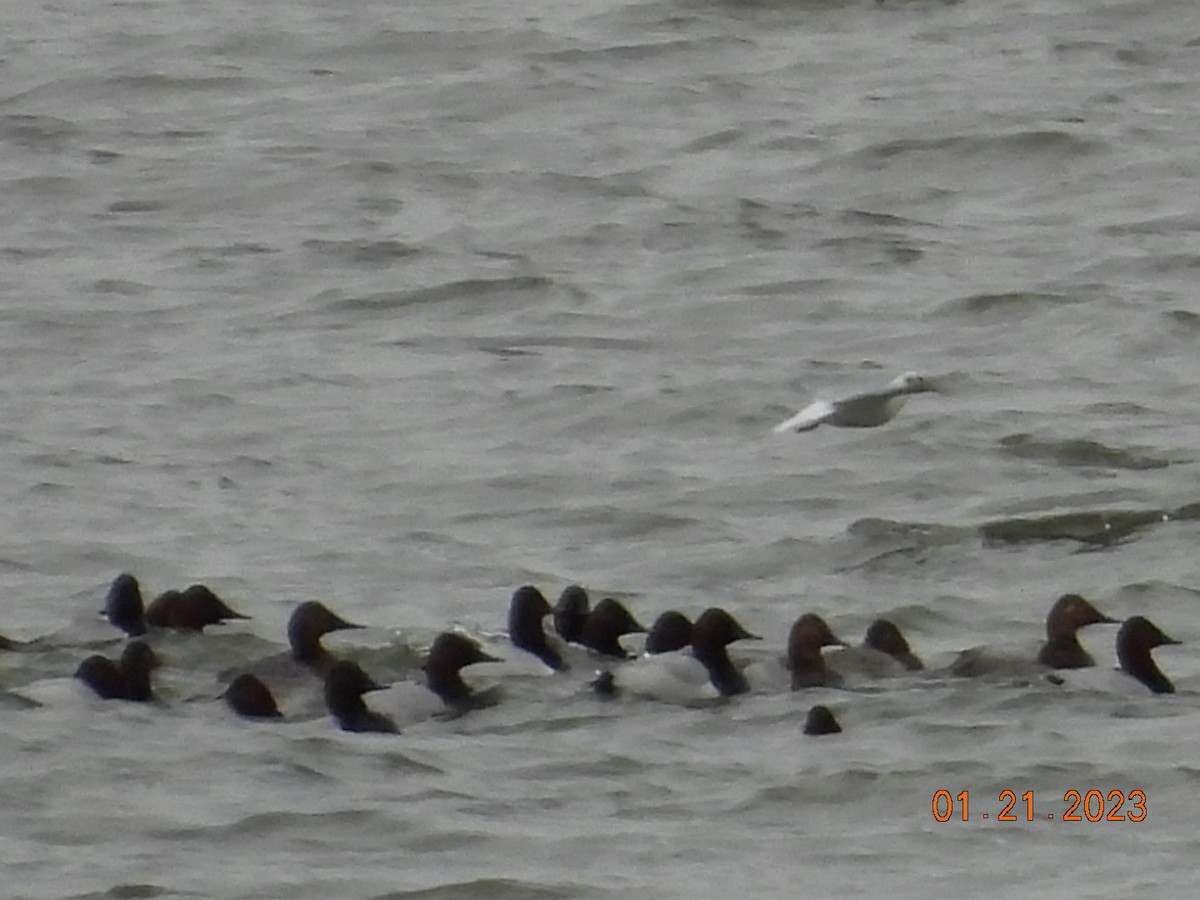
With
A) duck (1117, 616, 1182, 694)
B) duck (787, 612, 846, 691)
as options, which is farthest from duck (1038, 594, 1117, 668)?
duck (787, 612, 846, 691)

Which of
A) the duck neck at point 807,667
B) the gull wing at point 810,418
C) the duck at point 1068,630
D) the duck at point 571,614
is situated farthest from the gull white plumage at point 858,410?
the duck neck at point 807,667

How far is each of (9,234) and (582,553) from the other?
24.7 ft

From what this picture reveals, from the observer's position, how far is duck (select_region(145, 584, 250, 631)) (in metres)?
14.1

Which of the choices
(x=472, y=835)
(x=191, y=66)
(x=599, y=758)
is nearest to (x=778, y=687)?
(x=599, y=758)

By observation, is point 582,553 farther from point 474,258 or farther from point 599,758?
point 474,258

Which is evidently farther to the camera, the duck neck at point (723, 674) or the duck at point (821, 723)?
the duck neck at point (723, 674)

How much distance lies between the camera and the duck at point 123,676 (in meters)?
13.2

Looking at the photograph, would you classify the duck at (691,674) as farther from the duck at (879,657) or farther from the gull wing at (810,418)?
the gull wing at (810,418)

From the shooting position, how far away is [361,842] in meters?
11.7

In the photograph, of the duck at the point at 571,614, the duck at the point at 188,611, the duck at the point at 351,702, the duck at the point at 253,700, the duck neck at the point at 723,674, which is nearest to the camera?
the duck at the point at 351,702

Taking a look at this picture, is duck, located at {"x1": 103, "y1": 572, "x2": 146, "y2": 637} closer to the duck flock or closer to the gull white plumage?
the duck flock

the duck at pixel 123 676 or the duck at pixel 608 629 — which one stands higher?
the duck at pixel 123 676

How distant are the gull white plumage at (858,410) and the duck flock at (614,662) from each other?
362 cm

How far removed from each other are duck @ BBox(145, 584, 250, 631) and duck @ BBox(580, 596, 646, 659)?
4.63 ft
